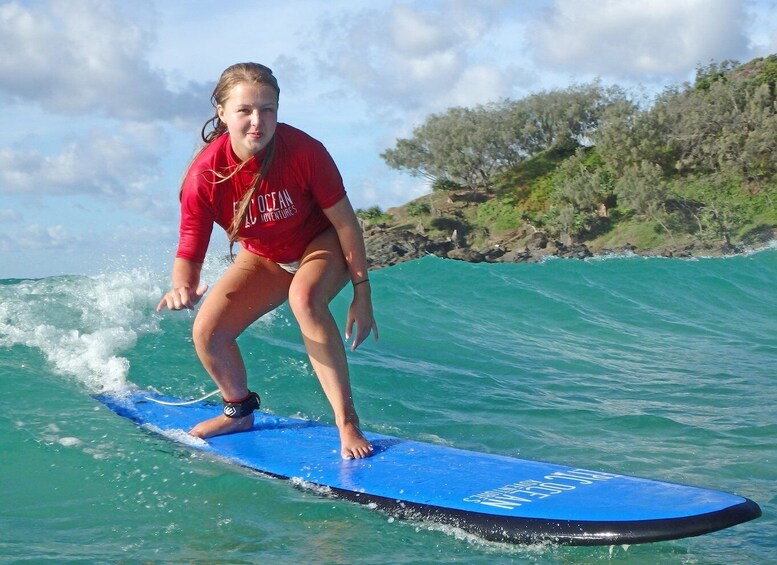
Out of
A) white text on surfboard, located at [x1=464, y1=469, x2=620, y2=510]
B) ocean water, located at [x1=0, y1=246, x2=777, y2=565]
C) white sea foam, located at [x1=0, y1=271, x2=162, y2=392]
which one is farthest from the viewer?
white sea foam, located at [x1=0, y1=271, x2=162, y2=392]

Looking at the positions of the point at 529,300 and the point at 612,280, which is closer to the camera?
the point at 529,300

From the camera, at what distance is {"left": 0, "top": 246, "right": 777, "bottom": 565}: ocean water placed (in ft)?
9.70

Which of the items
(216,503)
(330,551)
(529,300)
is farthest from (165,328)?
(529,300)

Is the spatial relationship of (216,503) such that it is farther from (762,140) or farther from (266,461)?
(762,140)

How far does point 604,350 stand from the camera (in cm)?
866

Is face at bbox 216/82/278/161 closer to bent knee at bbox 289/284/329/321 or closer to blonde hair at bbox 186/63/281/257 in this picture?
blonde hair at bbox 186/63/281/257

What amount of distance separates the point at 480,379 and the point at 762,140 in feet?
88.7

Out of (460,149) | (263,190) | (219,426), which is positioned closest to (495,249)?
(460,149)

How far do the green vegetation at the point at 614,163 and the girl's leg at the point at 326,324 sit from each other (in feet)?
83.3

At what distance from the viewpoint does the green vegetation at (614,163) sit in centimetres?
2911

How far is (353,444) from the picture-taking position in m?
3.77

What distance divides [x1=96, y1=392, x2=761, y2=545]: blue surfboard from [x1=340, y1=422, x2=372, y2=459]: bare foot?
0.04 m

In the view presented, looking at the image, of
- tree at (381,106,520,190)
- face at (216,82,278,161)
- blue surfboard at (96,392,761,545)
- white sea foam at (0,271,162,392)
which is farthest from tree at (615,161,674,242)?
face at (216,82,278,161)

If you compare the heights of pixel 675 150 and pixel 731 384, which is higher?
pixel 675 150
